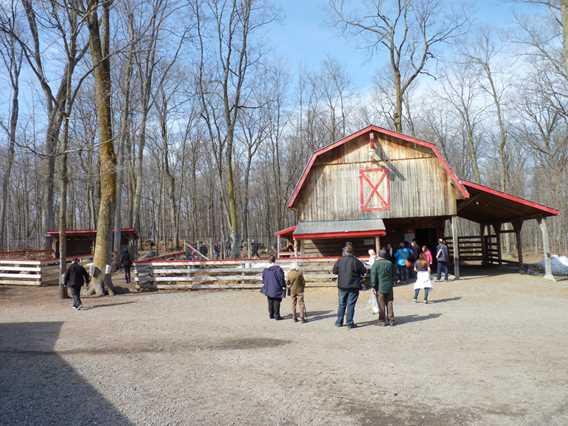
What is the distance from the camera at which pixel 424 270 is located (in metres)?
13.1

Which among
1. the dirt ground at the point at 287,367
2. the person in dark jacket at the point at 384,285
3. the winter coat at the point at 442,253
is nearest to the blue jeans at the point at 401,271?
the winter coat at the point at 442,253

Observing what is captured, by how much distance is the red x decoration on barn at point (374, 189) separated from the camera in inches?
771

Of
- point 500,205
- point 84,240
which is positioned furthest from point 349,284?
point 84,240

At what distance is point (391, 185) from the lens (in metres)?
19.5

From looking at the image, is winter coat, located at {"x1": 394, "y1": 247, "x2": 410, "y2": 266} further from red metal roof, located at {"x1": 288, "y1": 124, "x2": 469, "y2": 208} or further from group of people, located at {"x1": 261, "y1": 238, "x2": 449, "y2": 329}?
group of people, located at {"x1": 261, "y1": 238, "x2": 449, "y2": 329}

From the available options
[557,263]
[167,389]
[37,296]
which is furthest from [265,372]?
[557,263]

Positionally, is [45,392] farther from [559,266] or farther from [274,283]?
[559,266]

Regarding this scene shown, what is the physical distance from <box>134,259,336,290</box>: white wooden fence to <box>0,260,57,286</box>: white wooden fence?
16.0 feet

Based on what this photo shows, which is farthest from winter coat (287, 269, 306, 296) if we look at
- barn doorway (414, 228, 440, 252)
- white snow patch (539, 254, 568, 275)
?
white snow patch (539, 254, 568, 275)

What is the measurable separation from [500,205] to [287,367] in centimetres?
1612

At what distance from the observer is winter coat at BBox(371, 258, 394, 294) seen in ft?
33.3

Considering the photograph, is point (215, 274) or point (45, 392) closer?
point (45, 392)

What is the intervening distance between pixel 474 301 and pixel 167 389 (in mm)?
10409

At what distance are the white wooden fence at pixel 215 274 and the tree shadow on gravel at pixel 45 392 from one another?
29.2 feet
